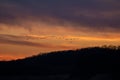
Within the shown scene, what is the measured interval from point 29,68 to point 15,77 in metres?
2.03

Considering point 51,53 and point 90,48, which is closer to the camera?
point 90,48

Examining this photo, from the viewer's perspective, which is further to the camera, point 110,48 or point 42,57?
point 42,57

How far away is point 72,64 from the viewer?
66625 mm

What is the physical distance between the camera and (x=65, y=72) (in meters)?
66.8

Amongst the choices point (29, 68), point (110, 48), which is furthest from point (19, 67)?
point (110, 48)

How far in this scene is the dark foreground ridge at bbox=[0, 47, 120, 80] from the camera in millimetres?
63656

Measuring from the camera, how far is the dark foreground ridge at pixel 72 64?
209 ft

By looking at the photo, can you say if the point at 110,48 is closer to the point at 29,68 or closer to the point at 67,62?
the point at 67,62

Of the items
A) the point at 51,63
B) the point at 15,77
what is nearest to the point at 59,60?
the point at 51,63

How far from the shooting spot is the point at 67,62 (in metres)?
67.4

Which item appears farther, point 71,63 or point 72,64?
point 71,63

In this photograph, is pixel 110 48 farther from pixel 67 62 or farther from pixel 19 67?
pixel 19 67

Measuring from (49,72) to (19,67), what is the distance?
3.71 metres

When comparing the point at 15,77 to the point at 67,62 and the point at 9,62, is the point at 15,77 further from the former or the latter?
the point at 67,62
